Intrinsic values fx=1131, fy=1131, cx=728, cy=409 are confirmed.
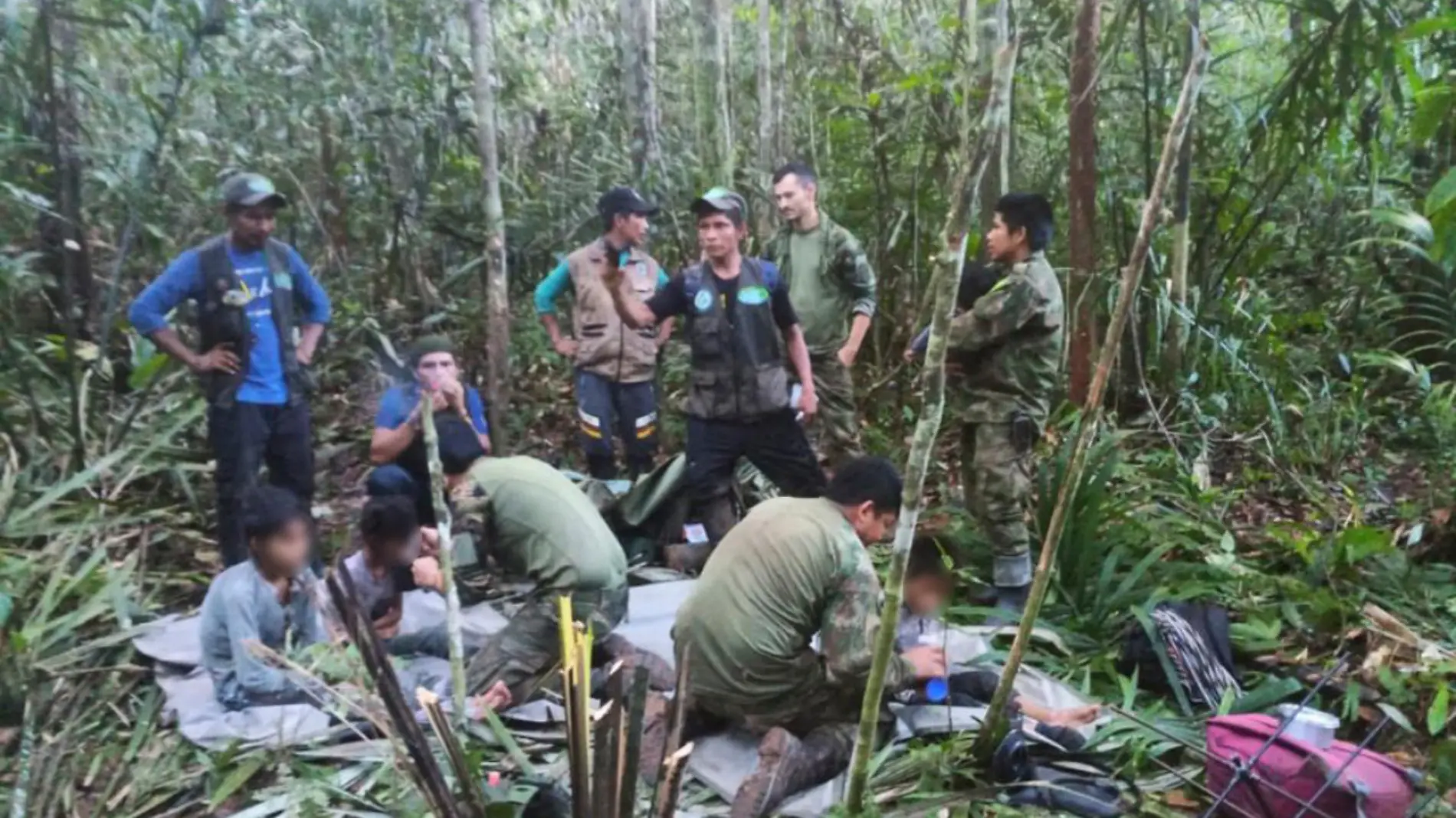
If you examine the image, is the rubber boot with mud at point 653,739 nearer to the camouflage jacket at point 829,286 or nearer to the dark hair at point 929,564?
the dark hair at point 929,564

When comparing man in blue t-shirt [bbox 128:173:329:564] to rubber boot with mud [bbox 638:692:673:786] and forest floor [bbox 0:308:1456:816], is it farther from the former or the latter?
rubber boot with mud [bbox 638:692:673:786]

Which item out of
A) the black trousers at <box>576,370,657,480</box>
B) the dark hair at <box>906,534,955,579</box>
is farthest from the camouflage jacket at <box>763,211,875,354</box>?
the dark hair at <box>906,534,955,579</box>

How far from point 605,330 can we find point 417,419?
150 cm

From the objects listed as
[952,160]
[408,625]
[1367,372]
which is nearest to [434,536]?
[408,625]

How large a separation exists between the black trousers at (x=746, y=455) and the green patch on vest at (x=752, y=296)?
515mm

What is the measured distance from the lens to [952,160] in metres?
7.07

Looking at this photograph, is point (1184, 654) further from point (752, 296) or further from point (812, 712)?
point (752, 296)

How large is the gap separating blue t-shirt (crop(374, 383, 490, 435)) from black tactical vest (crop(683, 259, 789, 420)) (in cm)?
101

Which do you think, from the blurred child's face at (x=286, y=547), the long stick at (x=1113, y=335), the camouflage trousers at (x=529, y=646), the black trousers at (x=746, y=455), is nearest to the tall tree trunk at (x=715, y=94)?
the black trousers at (x=746, y=455)

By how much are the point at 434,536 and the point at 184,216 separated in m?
3.88

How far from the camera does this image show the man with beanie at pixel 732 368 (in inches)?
198

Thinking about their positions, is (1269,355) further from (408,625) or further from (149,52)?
(149,52)

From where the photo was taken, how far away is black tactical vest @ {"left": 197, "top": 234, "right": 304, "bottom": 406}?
4.63 meters

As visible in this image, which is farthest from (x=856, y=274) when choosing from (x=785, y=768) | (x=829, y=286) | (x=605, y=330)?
(x=785, y=768)
